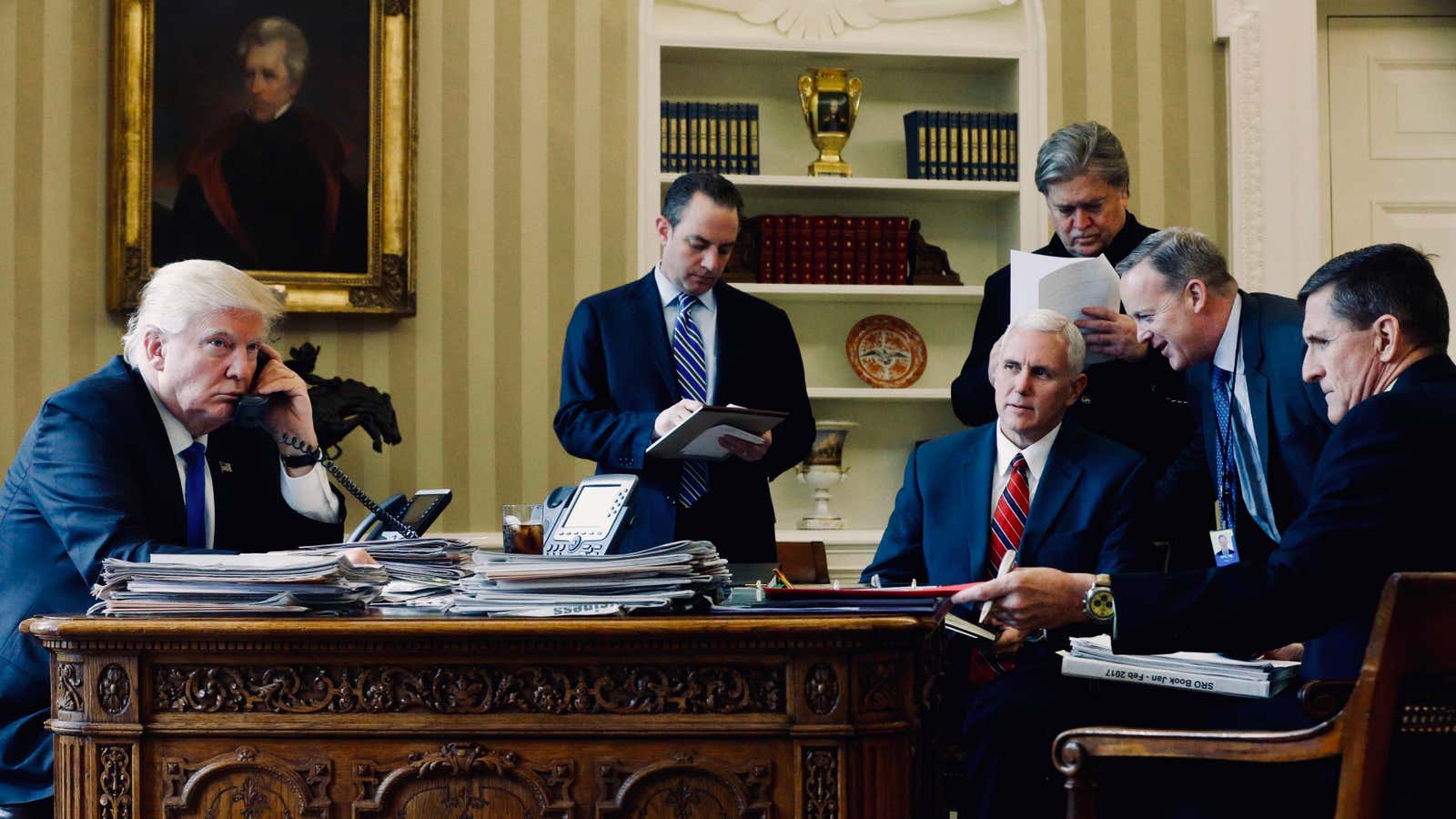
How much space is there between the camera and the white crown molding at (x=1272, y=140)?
507 cm

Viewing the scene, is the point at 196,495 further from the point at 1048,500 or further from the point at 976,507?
the point at 1048,500

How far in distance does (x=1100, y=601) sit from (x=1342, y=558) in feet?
1.22

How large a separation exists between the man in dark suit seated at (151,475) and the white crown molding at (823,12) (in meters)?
2.78

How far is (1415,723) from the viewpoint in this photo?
5.10 feet

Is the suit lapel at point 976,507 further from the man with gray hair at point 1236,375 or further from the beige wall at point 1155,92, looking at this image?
the beige wall at point 1155,92

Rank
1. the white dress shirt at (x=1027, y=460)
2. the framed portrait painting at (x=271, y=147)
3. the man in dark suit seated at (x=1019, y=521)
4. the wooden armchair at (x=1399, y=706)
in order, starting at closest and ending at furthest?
the wooden armchair at (x=1399, y=706) → the man in dark suit seated at (x=1019, y=521) → the white dress shirt at (x=1027, y=460) → the framed portrait painting at (x=271, y=147)

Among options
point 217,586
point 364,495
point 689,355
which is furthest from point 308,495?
point 689,355

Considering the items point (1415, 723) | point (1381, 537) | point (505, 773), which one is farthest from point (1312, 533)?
point (505, 773)

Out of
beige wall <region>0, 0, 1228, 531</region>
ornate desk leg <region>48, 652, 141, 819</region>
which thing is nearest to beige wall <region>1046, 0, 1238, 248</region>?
beige wall <region>0, 0, 1228, 531</region>

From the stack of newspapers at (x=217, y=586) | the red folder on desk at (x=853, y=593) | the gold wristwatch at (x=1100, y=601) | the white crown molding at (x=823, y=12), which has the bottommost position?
the gold wristwatch at (x=1100, y=601)

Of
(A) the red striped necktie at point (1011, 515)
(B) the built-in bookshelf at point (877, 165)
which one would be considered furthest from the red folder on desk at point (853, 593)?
(B) the built-in bookshelf at point (877, 165)

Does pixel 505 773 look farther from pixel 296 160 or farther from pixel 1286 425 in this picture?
pixel 296 160

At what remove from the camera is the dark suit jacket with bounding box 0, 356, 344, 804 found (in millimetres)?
2133

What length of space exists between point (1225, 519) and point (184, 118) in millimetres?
3457
